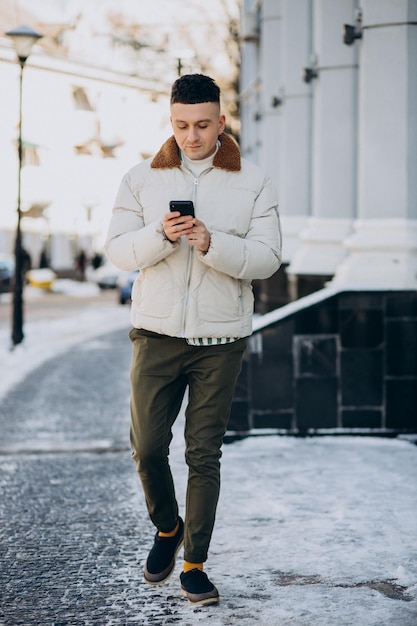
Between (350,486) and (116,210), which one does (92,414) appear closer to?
(350,486)

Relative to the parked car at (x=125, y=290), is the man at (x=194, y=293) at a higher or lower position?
lower

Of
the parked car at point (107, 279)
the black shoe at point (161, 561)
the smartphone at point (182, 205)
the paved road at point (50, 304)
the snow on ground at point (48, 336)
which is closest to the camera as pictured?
the smartphone at point (182, 205)

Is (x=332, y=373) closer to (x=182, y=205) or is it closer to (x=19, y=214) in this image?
(x=182, y=205)

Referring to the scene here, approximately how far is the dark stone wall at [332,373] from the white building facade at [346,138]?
241 mm

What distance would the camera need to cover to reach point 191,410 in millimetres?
4504

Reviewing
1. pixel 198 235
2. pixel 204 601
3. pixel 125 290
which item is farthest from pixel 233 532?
pixel 125 290

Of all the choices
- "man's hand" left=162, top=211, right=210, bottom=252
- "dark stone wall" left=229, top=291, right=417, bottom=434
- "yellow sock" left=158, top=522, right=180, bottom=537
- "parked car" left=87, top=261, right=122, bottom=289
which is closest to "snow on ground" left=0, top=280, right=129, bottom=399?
"dark stone wall" left=229, top=291, right=417, bottom=434

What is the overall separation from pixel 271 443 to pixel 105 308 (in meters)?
23.9

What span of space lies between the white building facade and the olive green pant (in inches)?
144

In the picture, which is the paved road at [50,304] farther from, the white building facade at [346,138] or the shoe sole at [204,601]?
the shoe sole at [204,601]

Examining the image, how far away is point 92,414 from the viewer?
941 centimetres

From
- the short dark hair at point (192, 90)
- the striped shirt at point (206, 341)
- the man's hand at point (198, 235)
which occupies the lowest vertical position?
the striped shirt at point (206, 341)

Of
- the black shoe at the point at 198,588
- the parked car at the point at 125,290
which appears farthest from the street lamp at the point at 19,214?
the parked car at the point at 125,290

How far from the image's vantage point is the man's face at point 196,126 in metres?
4.28
